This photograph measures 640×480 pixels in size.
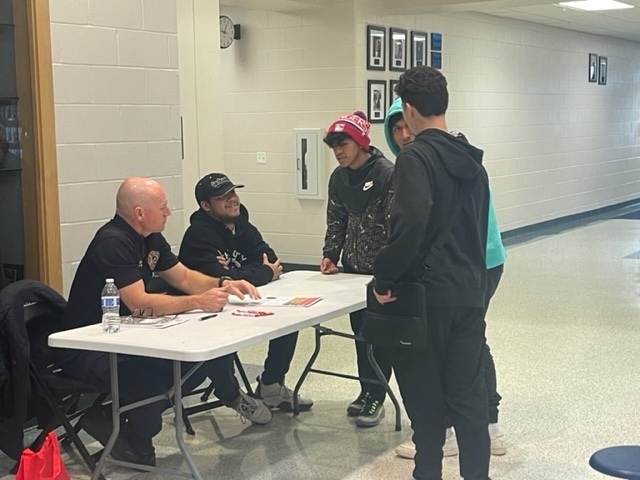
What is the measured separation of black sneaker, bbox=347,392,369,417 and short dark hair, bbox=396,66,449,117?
1.71 metres

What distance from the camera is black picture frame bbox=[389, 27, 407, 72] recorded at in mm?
8289

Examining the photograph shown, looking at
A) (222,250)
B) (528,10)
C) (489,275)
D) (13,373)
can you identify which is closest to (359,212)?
(222,250)

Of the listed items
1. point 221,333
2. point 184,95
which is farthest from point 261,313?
point 184,95

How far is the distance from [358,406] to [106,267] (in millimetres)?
1514

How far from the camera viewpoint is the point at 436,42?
8938 millimetres

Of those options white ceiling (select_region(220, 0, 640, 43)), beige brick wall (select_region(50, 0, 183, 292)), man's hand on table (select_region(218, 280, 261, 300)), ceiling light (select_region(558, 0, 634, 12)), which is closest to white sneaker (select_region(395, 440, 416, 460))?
man's hand on table (select_region(218, 280, 261, 300))

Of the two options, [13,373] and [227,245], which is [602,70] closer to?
[227,245]

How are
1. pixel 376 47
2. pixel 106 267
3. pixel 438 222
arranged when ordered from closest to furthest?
pixel 438 222 → pixel 106 267 → pixel 376 47

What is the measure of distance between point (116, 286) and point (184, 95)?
112 inches

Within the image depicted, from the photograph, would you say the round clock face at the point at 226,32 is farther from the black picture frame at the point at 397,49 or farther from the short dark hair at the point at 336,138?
the short dark hair at the point at 336,138

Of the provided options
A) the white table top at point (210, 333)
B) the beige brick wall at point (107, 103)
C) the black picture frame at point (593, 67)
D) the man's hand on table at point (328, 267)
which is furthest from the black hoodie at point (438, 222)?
the black picture frame at point (593, 67)

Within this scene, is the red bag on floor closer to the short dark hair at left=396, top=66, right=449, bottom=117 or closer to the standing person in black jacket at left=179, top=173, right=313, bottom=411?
the standing person in black jacket at left=179, top=173, right=313, bottom=411

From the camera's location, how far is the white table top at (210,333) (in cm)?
279

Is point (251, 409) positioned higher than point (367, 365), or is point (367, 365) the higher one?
point (367, 365)
